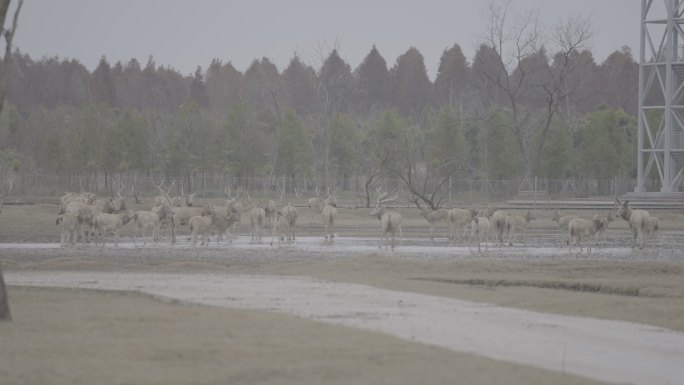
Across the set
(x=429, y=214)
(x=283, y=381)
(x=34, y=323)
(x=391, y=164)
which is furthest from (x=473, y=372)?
(x=391, y=164)

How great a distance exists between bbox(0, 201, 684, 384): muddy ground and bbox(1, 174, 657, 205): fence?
123 feet

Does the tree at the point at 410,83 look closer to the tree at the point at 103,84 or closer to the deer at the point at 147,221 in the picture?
the tree at the point at 103,84

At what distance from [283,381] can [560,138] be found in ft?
234

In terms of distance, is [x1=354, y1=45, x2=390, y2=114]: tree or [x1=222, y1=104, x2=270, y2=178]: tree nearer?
[x1=222, y1=104, x2=270, y2=178]: tree

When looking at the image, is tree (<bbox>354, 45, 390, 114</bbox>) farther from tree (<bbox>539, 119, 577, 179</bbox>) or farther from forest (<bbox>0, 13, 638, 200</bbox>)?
tree (<bbox>539, 119, 577, 179</bbox>)

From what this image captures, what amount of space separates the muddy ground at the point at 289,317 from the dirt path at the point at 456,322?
2.32 ft

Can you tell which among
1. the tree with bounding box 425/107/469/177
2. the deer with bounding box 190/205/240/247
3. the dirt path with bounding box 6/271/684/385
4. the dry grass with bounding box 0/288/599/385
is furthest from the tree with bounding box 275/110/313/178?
the dry grass with bounding box 0/288/599/385

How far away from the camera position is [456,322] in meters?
16.7

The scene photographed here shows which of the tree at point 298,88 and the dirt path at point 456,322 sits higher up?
the tree at point 298,88

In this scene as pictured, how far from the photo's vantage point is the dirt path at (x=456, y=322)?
537 inches

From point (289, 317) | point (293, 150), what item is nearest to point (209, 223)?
point (289, 317)

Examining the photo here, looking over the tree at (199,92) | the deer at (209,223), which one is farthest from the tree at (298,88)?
the deer at (209,223)

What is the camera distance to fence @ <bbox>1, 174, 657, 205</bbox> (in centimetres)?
7462

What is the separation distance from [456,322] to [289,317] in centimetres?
273
